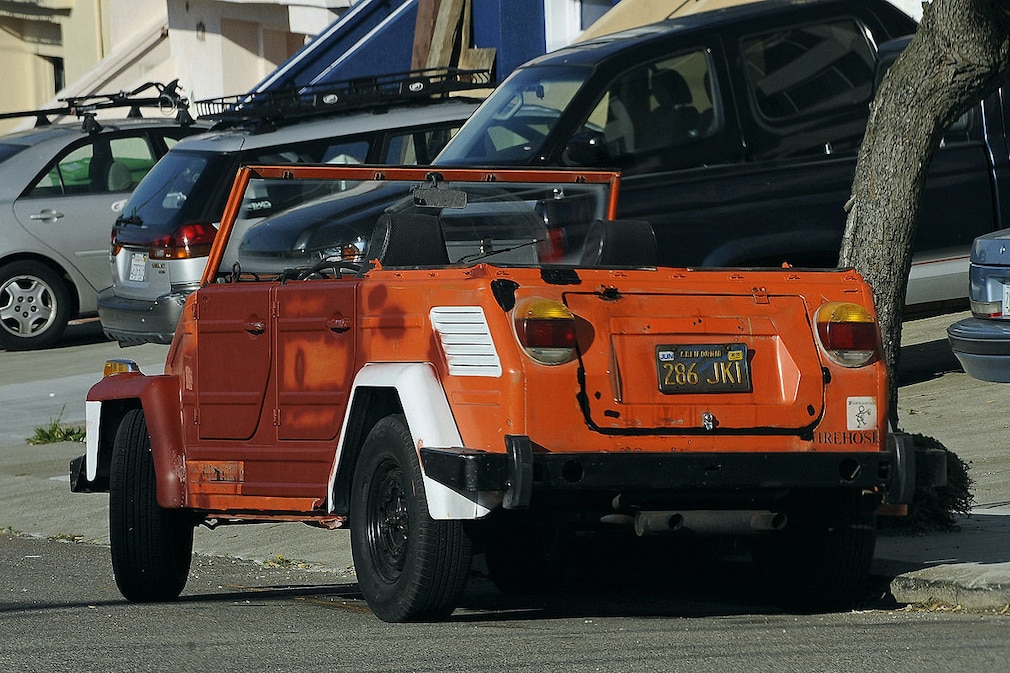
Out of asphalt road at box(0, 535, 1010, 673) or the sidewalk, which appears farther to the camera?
the sidewalk

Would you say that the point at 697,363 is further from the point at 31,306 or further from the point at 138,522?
the point at 31,306

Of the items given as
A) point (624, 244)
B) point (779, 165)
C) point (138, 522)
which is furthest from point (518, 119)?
point (138, 522)

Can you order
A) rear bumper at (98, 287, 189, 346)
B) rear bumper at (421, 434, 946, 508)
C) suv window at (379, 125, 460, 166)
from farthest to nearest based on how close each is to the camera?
suv window at (379, 125, 460, 166)
rear bumper at (98, 287, 189, 346)
rear bumper at (421, 434, 946, 508)

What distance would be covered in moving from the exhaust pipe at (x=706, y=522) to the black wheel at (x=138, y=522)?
223 cm

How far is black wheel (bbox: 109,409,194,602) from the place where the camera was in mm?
7316

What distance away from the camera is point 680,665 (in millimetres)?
5449

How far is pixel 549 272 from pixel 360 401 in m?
0.93

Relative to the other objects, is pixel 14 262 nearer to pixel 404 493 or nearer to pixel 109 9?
pixel 404 493

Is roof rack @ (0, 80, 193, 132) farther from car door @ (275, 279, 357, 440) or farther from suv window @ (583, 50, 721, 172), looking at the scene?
car door @ (275, 279, 357, 440)

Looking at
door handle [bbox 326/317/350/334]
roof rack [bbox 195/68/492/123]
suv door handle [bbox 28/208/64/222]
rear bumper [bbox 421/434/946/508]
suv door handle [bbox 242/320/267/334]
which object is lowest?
rear bumper [bbox 421/434/946/508]

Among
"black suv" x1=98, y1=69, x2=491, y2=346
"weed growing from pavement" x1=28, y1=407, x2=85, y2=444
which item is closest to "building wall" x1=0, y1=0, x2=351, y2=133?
"black suv" x1=98, y1=69, x2=491, y2=346

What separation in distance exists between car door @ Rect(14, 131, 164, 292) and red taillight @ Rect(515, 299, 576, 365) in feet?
35.9

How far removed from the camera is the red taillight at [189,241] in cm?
1299

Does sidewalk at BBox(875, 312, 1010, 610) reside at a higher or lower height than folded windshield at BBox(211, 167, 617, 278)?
lower
